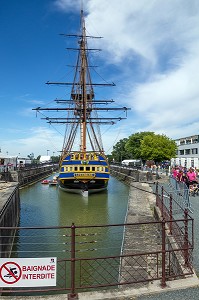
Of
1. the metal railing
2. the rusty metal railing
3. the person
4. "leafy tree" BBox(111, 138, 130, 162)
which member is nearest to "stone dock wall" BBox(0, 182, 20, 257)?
the rusty metal railing

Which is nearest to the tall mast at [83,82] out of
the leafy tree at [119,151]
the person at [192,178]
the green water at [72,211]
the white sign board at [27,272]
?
the green water at [72,211]

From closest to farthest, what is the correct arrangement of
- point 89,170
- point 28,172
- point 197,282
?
point 197,282, point 89,170, point 28,172

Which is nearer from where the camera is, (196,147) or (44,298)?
(44,298)

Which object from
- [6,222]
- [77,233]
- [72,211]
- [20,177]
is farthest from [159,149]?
[6,222]

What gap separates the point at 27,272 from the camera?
534 cm

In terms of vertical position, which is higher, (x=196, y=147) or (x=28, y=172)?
(x=196, y=147)

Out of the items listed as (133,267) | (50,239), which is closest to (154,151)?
(50,239)

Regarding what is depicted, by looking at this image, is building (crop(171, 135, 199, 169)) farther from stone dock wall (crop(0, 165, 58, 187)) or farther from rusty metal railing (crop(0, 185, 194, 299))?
rusty metal railing (crop(0, 185, 194, 299))

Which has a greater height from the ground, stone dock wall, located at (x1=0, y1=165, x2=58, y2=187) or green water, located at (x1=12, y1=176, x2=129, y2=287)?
stone dock wall, located at (x1=0, y1=165, x2=58, y2=187)

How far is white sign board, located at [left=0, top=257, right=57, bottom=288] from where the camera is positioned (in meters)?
5.32

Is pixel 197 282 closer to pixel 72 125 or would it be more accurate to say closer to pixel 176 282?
pixel 176 282

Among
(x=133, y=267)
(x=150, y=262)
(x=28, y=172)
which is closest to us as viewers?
(x=133, y=267)

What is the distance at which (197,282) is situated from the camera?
5.77 metres

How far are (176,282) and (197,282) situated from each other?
0.39 metres
